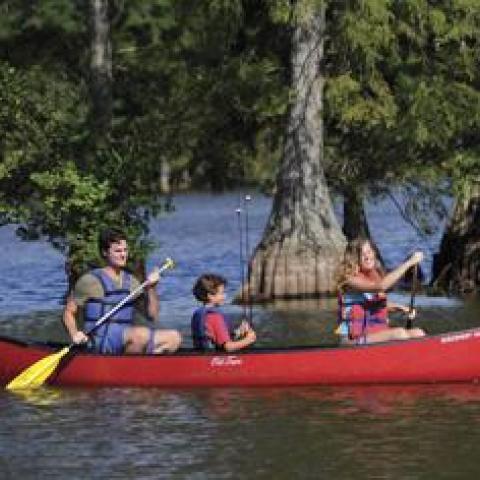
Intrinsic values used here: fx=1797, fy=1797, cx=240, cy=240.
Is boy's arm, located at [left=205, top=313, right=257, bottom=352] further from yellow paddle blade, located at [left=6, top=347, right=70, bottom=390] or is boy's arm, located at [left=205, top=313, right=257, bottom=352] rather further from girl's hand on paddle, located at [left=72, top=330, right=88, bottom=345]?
yellow paddle blade, located at [left=6, top=347, right=70, bottom=390]

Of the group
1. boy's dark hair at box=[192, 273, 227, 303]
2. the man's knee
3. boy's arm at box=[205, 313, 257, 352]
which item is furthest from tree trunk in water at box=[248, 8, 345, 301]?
boy's dark hair at box=[192, 273, 227, 303]

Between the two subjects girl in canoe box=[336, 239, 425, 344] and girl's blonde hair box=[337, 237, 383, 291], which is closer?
girl in canoe box=[336, 239, 425, 344]

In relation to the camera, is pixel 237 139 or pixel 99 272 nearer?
pixel 99 272

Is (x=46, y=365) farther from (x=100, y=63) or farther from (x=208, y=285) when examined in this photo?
(x=100, y=63)

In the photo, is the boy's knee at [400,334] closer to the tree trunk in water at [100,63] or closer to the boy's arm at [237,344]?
the boy's arm at [237,344]

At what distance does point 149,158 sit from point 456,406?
12.3m

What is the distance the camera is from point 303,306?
28.9 meters

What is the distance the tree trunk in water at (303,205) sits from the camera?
30.9 metres

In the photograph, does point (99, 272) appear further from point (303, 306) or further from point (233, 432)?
point (303, 306)

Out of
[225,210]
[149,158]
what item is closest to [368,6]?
[149,158]

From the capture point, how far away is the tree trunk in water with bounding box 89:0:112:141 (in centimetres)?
3108

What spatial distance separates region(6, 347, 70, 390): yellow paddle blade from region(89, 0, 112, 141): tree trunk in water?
39.7ft

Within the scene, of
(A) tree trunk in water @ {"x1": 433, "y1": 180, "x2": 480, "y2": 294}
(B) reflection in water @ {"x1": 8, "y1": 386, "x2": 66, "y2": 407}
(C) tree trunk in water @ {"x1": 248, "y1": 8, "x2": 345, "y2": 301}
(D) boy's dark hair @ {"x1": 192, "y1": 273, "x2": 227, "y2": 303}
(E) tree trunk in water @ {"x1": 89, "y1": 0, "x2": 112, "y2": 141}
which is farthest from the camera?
(E) tree trunk in water @ {"x1": 89, "y1": 0, "x2": 112, "y2": 141}

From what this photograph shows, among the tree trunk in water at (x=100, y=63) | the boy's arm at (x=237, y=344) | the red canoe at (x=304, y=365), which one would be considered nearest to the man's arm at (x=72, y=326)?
the red canoe at (x=304, y=365)
